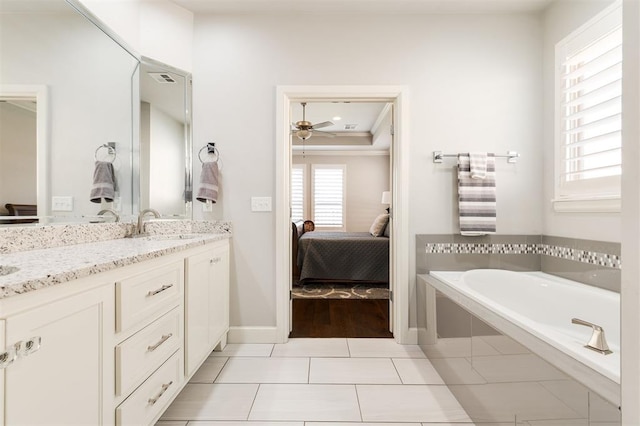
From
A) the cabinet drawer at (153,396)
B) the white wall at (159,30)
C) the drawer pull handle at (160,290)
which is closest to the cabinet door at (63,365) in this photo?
the cabinet drawer at (153,396)

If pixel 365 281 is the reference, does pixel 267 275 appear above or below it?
above

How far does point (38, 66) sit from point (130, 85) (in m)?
0.73

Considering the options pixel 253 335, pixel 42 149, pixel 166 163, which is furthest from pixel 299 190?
pixel 42 149

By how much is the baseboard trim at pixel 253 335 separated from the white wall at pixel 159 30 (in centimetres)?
213

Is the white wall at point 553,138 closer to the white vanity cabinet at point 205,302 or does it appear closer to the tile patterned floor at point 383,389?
the tile patterned floor at point 383,389

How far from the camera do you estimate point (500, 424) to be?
4.25 ft

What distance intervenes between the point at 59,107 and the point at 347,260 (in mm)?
3240

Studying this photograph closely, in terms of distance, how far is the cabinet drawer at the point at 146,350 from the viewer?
1.10 meters

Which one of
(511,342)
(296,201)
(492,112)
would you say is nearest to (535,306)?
(511,342)

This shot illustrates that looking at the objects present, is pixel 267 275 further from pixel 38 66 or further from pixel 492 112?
pixel 492 112

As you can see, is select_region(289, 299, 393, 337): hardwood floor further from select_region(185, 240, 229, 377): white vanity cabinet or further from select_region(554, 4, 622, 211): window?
select_region(554, 4, 622, 211): window

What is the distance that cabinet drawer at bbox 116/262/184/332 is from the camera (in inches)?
43.3

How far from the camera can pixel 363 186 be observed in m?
7.12

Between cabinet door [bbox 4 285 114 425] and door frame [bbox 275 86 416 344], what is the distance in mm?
1427
